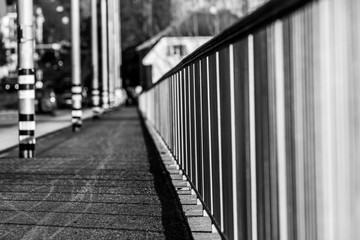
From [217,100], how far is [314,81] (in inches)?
112

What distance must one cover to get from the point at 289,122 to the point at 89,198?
5.21 meters

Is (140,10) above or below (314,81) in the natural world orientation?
above

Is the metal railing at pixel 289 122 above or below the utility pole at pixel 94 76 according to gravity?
below

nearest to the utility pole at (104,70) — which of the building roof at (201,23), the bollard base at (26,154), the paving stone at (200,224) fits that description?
the building roof at (201,23)

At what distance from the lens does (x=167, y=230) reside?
6.35m

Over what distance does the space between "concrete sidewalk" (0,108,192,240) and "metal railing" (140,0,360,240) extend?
3.70ft

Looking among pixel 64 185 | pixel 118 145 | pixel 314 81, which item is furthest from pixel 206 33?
pixel 314 81

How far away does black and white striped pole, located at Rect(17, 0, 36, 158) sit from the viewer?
47.3 feet

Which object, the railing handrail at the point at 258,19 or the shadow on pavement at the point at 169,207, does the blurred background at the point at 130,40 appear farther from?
the railing handrail at the point at 258,19

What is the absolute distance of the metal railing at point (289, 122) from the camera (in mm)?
2643

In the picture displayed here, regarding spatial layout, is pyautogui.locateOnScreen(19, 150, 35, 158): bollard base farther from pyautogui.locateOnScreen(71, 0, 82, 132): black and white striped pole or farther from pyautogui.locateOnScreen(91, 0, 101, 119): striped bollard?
pyautogui.locateOnScreen(91, 0, 101, 119): striped bollard

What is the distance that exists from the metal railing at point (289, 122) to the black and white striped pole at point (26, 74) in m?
9.16

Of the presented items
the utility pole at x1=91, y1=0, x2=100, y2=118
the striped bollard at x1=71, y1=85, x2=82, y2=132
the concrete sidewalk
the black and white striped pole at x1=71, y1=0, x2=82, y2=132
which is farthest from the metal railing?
the utility pole at x1=91, y1=0, x2=100, y2=118

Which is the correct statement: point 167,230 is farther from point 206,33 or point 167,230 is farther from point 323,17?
point 206,33
